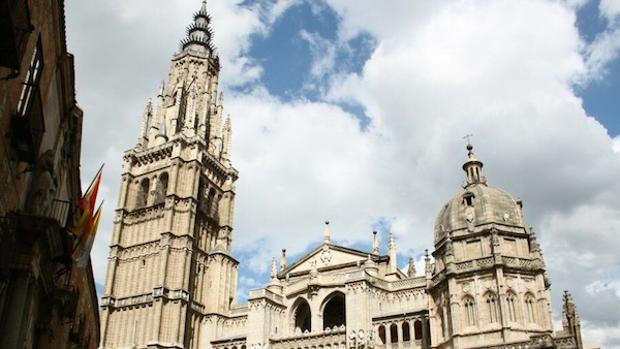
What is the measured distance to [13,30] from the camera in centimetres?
970

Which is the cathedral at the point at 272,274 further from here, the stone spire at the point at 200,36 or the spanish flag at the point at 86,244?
the spanish flag at the point at 86,244

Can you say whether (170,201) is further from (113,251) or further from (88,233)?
(88,233)

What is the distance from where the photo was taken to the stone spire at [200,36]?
229 feet

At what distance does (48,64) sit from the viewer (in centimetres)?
1449

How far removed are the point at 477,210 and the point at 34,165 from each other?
31944mm

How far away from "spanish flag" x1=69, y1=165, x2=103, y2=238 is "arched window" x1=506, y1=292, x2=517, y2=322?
2575cm

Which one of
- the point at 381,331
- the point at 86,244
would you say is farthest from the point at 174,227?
the point at 86,244

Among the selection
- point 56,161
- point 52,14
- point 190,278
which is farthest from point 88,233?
point 190,278

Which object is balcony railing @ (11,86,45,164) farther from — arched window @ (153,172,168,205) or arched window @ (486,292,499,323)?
arched window @ (153,172,168,205)

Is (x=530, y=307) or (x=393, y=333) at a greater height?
(x=530, y=307)

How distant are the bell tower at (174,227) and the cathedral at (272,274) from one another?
12cm

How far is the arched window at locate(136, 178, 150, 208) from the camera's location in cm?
5886

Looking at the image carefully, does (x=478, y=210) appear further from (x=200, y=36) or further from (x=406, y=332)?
(x=200, y=36)

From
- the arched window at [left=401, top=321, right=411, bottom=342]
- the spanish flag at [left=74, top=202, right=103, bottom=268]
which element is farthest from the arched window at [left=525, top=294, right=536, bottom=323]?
the spanish flag at [left=74, top=202, right=103, bottom=268]
